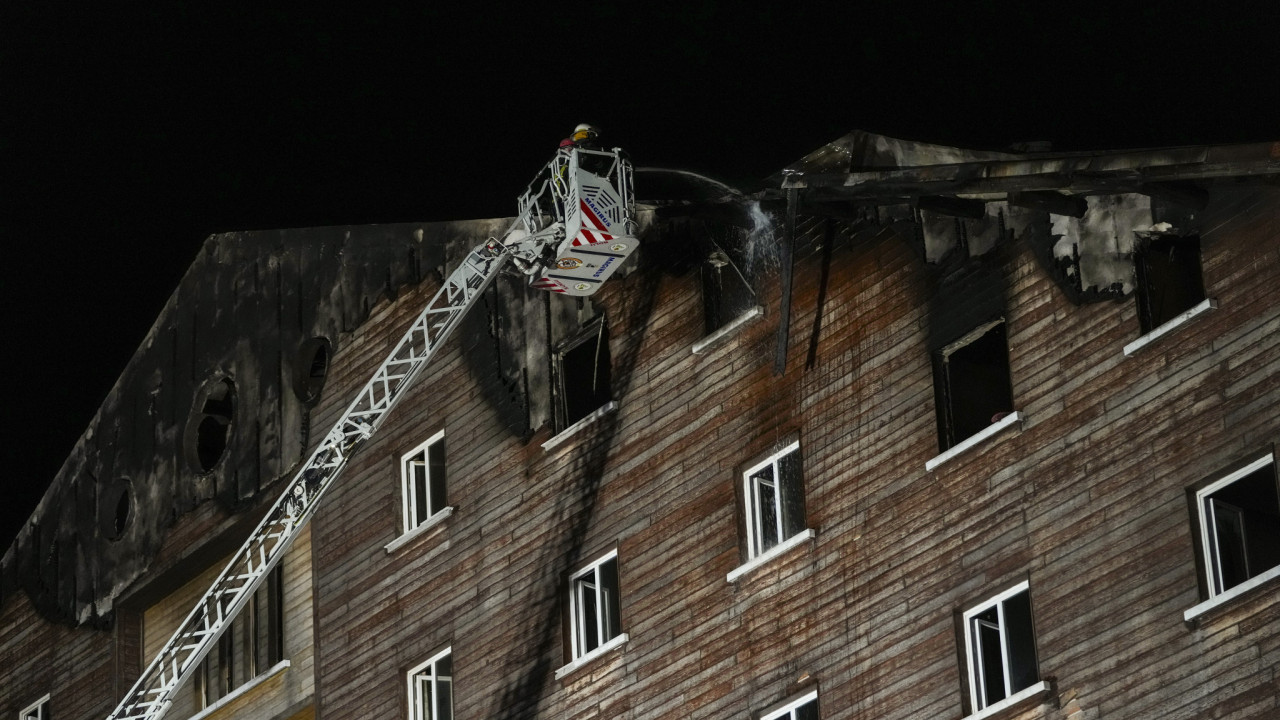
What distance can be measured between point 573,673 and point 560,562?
1.82 meters

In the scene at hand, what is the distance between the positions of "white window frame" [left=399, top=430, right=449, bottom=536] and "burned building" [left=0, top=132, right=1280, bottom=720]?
0.18 feet

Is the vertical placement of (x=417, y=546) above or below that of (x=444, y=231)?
below

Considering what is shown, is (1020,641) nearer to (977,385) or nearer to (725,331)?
(977,385)

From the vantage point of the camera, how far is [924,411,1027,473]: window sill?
28.4 meters

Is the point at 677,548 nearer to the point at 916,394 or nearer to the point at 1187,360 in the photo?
the point at 916,394

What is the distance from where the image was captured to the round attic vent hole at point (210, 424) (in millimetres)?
44000

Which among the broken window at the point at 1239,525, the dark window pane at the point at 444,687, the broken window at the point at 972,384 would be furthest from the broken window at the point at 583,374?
the broken window at the point at 1239,525

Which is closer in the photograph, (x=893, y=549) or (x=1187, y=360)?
(x=1187, y=360)

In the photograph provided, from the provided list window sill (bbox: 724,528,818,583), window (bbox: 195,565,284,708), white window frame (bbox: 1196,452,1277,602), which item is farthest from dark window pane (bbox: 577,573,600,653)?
white window frame (bbox: 1196,452,1277,602)

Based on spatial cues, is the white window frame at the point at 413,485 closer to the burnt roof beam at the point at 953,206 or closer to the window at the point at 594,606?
the window at the point at 594,606

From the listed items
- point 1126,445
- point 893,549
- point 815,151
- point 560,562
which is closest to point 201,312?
point 560,562

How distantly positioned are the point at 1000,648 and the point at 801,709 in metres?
3.39

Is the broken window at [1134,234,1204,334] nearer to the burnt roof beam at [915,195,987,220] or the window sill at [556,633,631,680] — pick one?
the burnt roof beam at [915,195,987,220]

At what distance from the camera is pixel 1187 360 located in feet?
87.6
